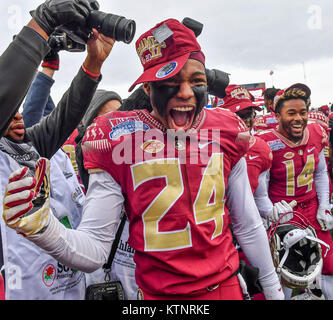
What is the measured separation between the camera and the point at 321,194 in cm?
353

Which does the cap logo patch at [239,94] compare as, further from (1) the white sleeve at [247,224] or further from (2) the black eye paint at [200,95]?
(2) the black eye paint at [200,95]

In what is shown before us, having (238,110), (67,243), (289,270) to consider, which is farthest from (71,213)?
(238,110)

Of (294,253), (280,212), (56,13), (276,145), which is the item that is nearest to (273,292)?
(294,253)

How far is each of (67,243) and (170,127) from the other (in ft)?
2.26

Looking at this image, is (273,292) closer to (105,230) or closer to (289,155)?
(105,230)

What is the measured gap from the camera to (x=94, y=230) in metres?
1.34

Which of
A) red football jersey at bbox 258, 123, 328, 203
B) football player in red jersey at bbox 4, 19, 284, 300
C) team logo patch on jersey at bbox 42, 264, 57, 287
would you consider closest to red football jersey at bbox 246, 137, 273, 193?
red football jersey at bbox 258, 123, 328, 203

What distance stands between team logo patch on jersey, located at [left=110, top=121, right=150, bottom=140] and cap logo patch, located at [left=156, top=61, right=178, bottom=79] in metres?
0.25

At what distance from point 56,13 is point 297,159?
2892 millimetres

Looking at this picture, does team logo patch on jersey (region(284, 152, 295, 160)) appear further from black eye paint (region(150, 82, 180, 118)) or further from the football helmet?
black eye paint (region(150, 82, 180, 118))

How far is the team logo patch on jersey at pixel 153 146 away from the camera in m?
1.39

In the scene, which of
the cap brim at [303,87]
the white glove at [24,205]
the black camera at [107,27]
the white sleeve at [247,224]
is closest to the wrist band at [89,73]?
the black camera at [107,27]
